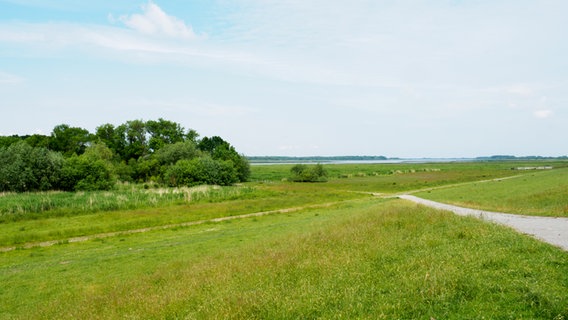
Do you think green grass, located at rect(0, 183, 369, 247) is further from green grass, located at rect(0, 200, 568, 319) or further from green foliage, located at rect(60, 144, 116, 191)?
green foliage, located at rect(60, 144, 116, 191)

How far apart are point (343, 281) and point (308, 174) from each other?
9928cm

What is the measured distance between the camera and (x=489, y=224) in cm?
1680

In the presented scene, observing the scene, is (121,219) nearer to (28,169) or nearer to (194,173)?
(28,169)

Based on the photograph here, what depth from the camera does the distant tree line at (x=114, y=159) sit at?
62.2 m

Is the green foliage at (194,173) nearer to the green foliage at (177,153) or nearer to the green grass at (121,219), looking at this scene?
the green foliage at (177,153)

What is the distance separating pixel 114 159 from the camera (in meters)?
108

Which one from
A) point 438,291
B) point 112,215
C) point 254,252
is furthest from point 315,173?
point 438,291

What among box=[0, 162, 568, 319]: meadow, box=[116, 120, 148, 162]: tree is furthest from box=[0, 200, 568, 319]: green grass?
box=[116, 120, 148, 162]: tree

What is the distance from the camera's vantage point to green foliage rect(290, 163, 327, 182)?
10956 centimetres

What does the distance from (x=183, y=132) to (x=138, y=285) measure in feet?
409

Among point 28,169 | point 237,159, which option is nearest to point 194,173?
point 237,159

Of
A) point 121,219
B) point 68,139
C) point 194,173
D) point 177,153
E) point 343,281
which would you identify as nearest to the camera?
point 343,281

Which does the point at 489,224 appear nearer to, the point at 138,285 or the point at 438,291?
the point at 438,291

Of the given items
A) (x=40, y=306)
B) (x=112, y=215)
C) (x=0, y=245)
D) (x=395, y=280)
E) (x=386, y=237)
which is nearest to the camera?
(x=395, y=280)
